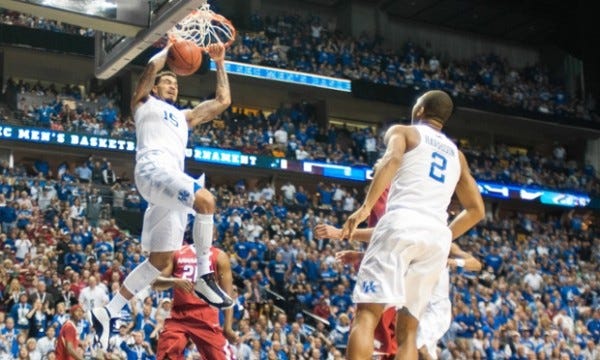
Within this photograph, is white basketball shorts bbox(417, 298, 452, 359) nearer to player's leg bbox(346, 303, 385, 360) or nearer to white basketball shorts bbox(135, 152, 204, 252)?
player's leg bbox(346, 303, 385, 360)

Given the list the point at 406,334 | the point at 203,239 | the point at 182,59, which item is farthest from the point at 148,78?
the point at 406,334

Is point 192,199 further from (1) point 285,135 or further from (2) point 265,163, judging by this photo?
(1) point 285,135

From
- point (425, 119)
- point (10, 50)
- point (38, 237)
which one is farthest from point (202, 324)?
point (10, 50)

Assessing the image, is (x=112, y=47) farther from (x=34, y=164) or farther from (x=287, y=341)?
→ (x=34, y=164)

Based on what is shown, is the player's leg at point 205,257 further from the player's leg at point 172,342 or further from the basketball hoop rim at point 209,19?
the basketball hoop rim at point 209,19

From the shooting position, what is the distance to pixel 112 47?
9.66 m

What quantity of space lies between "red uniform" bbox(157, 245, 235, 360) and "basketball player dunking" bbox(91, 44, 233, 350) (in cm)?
99

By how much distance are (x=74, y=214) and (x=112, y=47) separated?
452 inches

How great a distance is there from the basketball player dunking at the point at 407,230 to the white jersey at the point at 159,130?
6.29 feet

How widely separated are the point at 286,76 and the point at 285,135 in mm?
2263

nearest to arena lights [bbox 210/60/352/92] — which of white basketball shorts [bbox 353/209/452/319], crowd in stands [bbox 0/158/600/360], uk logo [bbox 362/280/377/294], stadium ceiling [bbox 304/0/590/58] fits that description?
crowd in stands [bbox 0/158/600/360]

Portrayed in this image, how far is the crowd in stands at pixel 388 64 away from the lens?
30750 millimetres

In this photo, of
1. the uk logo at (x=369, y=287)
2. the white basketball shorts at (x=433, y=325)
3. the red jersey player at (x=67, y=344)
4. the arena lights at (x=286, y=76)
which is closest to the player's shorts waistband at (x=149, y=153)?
the uk logo at (x=369, y=287)

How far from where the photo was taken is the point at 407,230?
19.0 feet
